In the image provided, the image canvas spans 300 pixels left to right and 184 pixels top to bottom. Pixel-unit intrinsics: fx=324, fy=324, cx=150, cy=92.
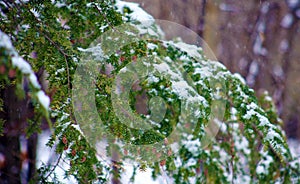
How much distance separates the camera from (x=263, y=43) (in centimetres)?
620

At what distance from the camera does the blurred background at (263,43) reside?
5.16 meters

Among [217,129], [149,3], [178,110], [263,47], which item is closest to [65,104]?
[178,110]

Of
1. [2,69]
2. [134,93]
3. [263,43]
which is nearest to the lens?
[2,69]

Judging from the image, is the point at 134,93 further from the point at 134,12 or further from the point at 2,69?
the point at 2,69

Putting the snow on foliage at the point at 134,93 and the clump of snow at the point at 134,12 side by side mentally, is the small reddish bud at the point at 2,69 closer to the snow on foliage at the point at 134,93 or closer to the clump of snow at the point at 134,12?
the snow on foliage at the point at 134,93

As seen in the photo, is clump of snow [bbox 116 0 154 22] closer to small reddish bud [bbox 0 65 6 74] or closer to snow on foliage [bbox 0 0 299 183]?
snow on foliage [bbox 0 0 299 183]

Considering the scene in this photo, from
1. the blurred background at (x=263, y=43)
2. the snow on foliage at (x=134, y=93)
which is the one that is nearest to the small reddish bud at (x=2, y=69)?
the snow on foliage at (x=134, y=93)

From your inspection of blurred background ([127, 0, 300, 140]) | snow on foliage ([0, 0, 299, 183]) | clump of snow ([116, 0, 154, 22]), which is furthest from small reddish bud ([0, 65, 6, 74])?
blurred background ([127, 0, 300, 140])

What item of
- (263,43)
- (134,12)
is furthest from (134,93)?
(263,43)

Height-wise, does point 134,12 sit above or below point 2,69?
above

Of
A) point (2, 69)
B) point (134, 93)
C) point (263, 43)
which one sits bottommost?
point (2, 69)

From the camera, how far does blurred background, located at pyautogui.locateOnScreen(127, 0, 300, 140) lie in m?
5.16

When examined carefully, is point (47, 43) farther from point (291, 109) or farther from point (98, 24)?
point (291, 109)

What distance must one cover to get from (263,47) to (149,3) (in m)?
3.03
